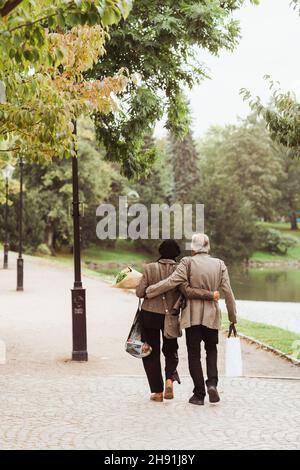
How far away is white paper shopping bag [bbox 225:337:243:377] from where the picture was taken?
Result: 896 cm

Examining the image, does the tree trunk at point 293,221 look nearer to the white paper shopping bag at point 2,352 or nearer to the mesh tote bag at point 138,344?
the white paper shopping bag at point 2,352

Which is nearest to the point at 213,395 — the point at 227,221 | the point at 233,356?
the point at 233,356

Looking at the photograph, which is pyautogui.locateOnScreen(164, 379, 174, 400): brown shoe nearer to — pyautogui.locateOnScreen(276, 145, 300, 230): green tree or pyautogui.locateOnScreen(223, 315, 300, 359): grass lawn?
pyautogui.locateOnScreen(223, 315, 300, 359): grass lawn

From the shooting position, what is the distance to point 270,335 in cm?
1550

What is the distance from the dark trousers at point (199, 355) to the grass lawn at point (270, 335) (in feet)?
16.1

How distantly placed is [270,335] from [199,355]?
A: 7838 mm

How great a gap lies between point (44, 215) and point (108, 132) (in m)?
41.1

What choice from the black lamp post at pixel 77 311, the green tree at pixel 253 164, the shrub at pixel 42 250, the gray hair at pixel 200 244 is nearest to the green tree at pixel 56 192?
the shrub at pixel 42 250

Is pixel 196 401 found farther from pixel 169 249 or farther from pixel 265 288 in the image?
pixel 265 288

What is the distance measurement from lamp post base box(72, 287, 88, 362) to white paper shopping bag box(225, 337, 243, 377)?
313 cm

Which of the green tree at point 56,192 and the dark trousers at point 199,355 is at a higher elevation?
the green tree at point 56,192

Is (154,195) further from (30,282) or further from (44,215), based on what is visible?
(30,282)

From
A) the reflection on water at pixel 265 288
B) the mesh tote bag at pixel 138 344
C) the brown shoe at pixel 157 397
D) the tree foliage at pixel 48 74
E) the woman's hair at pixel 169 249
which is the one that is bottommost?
the reflection on water at pixel 265 288

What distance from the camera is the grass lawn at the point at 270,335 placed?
13672mm
